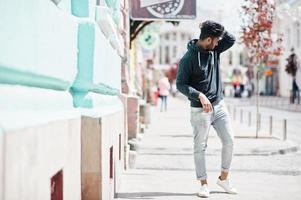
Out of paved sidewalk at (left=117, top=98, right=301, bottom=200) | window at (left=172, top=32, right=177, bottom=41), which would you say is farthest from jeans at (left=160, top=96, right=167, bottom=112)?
window at (left=172, top=32, right=177, bottom=41)

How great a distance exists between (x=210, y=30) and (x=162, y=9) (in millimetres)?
4758

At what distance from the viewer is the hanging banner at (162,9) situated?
11.6m

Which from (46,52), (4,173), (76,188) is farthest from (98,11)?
Result: (4,173)

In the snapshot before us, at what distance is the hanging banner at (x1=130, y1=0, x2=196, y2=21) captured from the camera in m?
11.6

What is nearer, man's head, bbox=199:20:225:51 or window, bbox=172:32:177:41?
man's head, bbox=199:20:225:51

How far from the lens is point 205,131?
7.20 metres

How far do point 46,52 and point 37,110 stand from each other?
43 centimetres

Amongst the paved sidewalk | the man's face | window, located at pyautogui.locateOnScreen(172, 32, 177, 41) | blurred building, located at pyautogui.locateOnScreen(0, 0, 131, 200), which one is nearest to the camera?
blurred building, located at pyautogui.locateOnScreen(0, 0, 131, 200)

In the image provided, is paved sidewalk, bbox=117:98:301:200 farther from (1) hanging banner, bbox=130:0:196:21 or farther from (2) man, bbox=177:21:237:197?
(1) hanging banner, bbox=130:0:196:21

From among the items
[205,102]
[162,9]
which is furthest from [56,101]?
[162,9]

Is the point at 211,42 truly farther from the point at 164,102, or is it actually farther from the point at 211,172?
the point at 164,102

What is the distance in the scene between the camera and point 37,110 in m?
Answer: 3.55

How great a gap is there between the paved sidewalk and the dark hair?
67.6 inches

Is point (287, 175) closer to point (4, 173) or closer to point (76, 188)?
point (76, 188)
